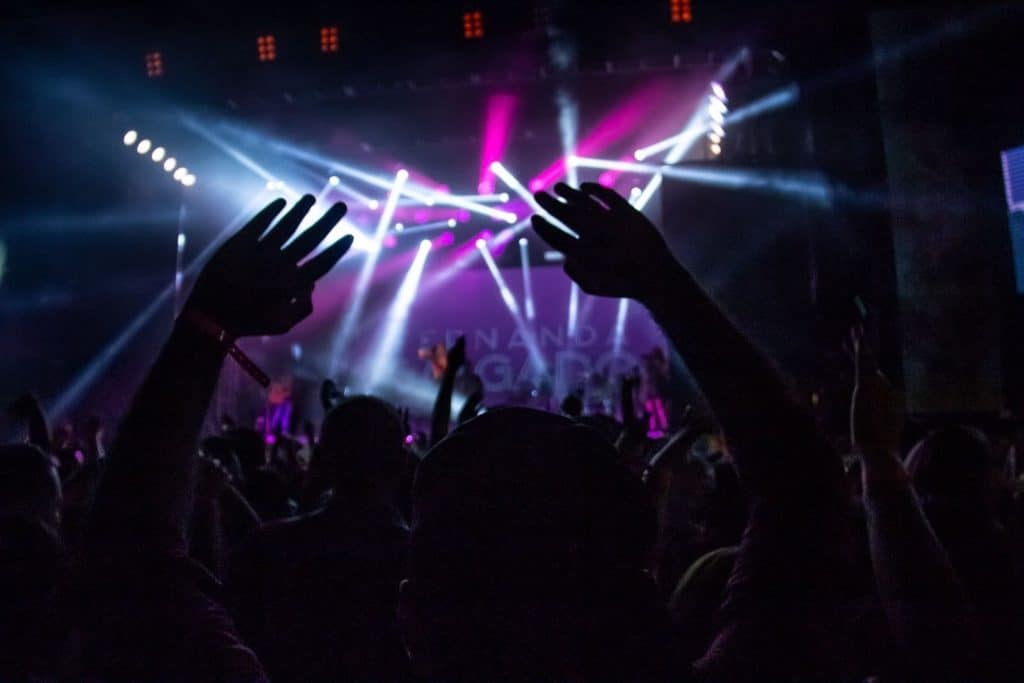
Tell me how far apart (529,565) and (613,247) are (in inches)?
16.5

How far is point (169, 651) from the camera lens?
950mm

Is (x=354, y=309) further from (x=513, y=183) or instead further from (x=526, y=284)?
(x=513, y=183)

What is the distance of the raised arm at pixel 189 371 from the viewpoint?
953 mm

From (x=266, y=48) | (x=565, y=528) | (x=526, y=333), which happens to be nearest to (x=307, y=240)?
(x=565, y=528)

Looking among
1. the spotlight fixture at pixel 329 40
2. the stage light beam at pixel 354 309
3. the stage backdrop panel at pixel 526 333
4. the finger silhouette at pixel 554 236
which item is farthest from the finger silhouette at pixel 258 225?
the stage light beam at pixel 354 309

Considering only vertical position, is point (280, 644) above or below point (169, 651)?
below

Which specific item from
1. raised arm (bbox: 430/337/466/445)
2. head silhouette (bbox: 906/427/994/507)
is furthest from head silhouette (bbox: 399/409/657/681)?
head silhouette (bbox: 906/427/994/507)

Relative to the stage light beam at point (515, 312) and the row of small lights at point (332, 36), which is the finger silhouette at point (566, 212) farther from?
the stage light beam at point (515, 312)

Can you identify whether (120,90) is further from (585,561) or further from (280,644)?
(585,561)

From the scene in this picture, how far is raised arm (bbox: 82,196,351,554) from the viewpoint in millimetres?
953

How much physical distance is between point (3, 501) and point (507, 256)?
13602 mm

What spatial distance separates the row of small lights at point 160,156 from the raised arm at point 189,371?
1047 cm

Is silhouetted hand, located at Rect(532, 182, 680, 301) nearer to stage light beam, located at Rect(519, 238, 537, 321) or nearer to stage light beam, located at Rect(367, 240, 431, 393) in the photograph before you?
stage light beam, located at Rect(519, 238, 537, 321)

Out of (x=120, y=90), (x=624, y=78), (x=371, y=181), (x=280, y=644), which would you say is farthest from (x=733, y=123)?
(x=280, y=644)
